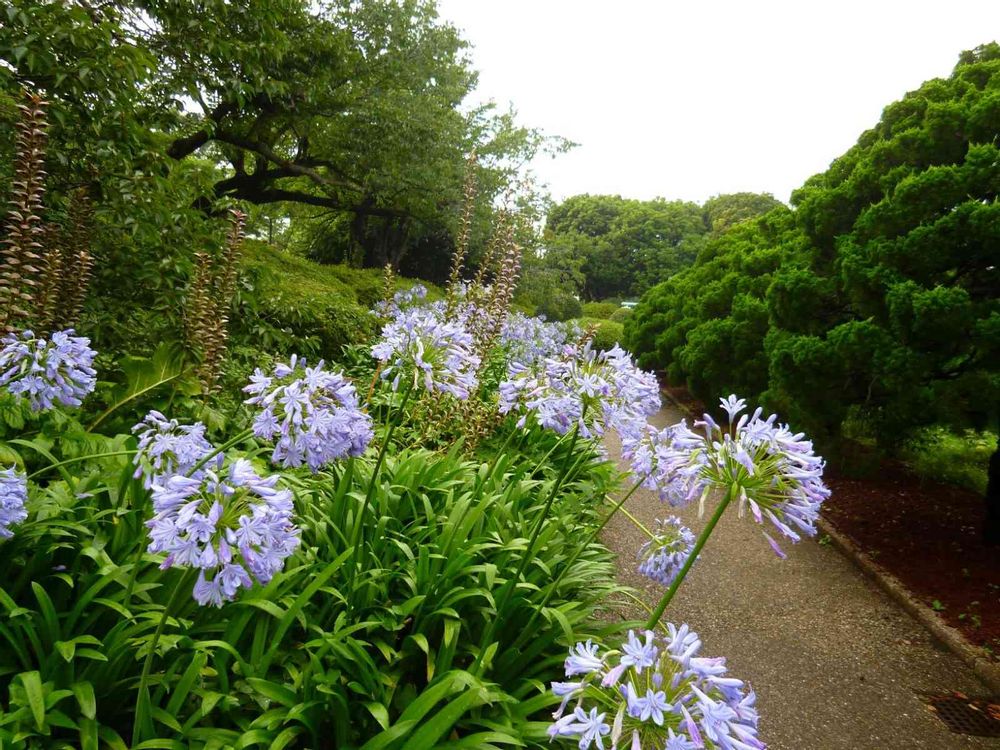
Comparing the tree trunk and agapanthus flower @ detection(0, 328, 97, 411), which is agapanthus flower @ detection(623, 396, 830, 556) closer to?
agapanthus flower @ detection(0, 328, 97, 411)

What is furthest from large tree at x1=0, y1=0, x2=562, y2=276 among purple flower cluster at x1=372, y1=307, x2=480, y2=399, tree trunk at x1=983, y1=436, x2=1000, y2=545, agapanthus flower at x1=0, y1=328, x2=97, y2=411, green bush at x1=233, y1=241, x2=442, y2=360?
tree trunk at x1=983, y1=436, x2=1000, y2=545

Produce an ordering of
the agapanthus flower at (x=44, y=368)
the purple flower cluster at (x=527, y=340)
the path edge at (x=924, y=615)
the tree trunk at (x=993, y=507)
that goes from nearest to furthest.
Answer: the agapanthus flower at (x=44, y=368) < the path edge at (x=924, y=615) < the tree trunk at (x=993, y=507) < the purple flower cluster at (x=527, y=340)

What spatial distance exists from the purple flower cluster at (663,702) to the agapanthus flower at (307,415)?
0.88 m

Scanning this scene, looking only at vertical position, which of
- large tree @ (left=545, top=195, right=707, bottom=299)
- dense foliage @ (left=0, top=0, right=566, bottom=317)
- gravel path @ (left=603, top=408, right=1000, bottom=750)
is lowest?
gravel path @ (left=603, top=408, right=1000, bottom=750)

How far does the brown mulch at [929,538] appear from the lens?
427cm

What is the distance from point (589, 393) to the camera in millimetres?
2150

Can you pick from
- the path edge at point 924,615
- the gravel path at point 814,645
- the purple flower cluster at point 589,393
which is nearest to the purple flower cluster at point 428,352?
the purple flower cluster at point 589,393

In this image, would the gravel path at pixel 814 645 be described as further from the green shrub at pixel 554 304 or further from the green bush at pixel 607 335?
the green bush at pixel 607 335

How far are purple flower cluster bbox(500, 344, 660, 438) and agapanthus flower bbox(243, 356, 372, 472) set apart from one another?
810 mm

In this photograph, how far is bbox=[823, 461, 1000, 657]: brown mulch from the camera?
14.0ft

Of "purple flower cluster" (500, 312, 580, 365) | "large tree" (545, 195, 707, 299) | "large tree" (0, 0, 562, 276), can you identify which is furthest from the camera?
"large tree" (545, 195, 707, 299)

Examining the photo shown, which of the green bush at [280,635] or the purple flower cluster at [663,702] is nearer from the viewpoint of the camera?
the purple flower cluster at [663,702]

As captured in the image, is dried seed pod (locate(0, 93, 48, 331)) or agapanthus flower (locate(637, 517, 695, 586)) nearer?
dried seed pod (locate(0, 93, 48, 331))

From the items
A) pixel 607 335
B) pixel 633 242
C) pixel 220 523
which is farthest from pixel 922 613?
pixel 633 242
